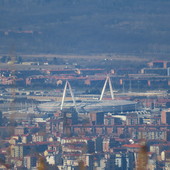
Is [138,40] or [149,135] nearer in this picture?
[149,135]

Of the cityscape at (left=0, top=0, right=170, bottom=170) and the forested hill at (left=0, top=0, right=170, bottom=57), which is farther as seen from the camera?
the forested hill at (left=0, top=0, right=170, bottom=57)

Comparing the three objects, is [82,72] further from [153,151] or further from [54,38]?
[153,151]

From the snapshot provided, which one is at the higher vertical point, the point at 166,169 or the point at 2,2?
the point at 2,2

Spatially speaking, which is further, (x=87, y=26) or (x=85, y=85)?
(x=87, y=26)

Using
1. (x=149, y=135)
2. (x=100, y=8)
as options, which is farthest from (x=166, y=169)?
(x=100, y=8)

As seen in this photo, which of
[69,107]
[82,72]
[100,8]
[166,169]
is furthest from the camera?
[100,8]

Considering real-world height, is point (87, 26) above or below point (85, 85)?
above

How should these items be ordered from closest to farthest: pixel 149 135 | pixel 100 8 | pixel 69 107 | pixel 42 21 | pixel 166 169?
pixel 166 169
pixel 149 135
pixel 69 107
pixel 42 21
pixel 100 8

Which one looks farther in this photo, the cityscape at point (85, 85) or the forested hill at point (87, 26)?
the forested hill at point (87, 26)
